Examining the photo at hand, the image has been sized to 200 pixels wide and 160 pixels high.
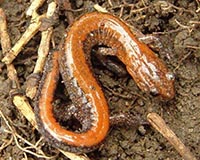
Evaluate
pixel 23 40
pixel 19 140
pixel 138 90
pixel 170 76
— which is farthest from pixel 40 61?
pixel 170 76

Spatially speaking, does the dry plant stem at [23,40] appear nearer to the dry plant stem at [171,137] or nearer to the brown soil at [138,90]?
the brown soil at [138,90]

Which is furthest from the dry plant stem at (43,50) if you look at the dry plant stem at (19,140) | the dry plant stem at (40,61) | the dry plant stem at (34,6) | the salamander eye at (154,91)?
the salamander eye at (154,91)

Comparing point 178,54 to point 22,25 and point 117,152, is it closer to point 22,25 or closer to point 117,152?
point 117,152

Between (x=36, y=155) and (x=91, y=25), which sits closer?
(x=36, y=155)

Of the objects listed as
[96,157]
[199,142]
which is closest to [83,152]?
[96,157]

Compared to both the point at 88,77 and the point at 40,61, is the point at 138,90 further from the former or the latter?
the point at 40,61

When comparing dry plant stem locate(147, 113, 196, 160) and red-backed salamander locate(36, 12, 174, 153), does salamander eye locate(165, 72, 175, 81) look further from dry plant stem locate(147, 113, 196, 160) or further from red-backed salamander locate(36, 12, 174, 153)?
dry plant stem locate(147, 113, 196, 160)

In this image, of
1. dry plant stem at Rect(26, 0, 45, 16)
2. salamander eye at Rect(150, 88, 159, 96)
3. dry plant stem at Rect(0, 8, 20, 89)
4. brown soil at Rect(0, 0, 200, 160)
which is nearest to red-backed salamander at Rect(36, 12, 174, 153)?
salamander eye at Rect(150, 88, 159, 96)
